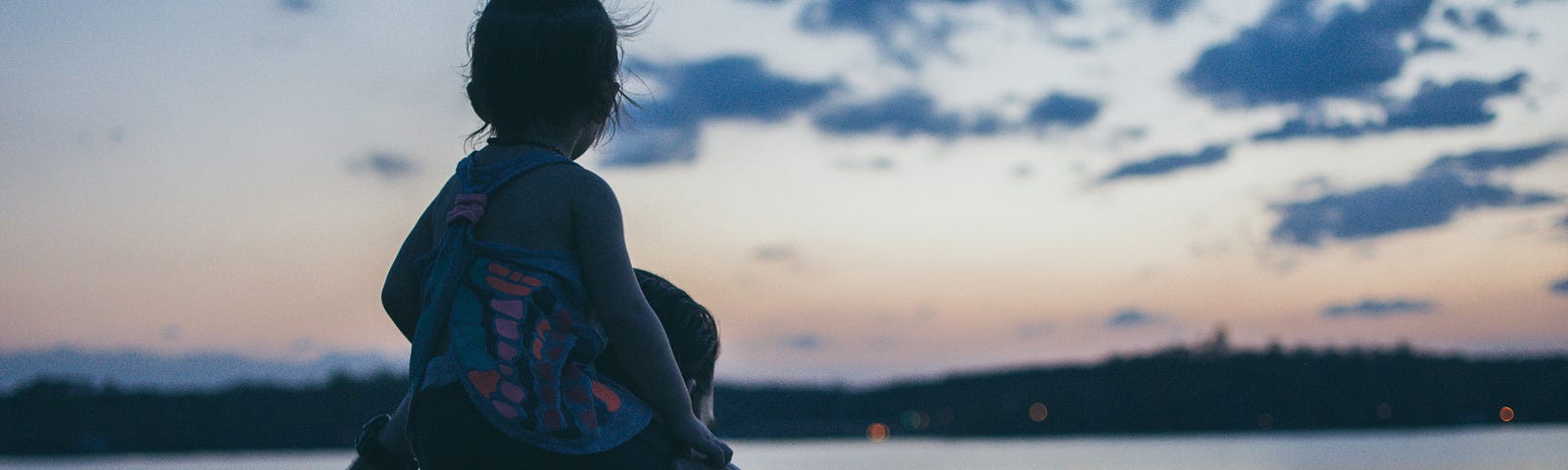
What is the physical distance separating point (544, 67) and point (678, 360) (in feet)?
1.89

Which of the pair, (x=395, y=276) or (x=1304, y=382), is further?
(x=1304, y=382)

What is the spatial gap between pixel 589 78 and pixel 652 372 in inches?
20.6

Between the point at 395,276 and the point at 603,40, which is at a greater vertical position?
the point at 603,40

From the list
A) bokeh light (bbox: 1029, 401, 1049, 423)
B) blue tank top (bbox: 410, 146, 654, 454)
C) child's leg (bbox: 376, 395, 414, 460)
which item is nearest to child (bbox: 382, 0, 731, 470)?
blue tank top (bbox: 410, 146, 654, 454)

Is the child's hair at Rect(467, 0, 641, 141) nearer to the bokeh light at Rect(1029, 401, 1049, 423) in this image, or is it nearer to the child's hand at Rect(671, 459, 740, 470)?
the child's hand at Rect(671, 459, 740, 470)

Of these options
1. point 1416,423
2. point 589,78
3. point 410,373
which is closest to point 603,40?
point 589,78

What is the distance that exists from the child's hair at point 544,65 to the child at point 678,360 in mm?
356

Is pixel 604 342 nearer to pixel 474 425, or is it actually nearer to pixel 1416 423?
pixel 474 425

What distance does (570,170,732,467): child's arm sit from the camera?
6.45 feet

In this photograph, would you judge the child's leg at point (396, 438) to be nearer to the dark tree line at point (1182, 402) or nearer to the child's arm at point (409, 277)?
the child's arm at point (409, 277)

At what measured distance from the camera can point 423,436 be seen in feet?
6.33

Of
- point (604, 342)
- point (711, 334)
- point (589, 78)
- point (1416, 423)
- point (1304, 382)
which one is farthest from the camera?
point (1304, 382)

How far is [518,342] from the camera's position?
73.3 inches

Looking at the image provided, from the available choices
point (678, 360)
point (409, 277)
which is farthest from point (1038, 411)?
point (409, 277)
